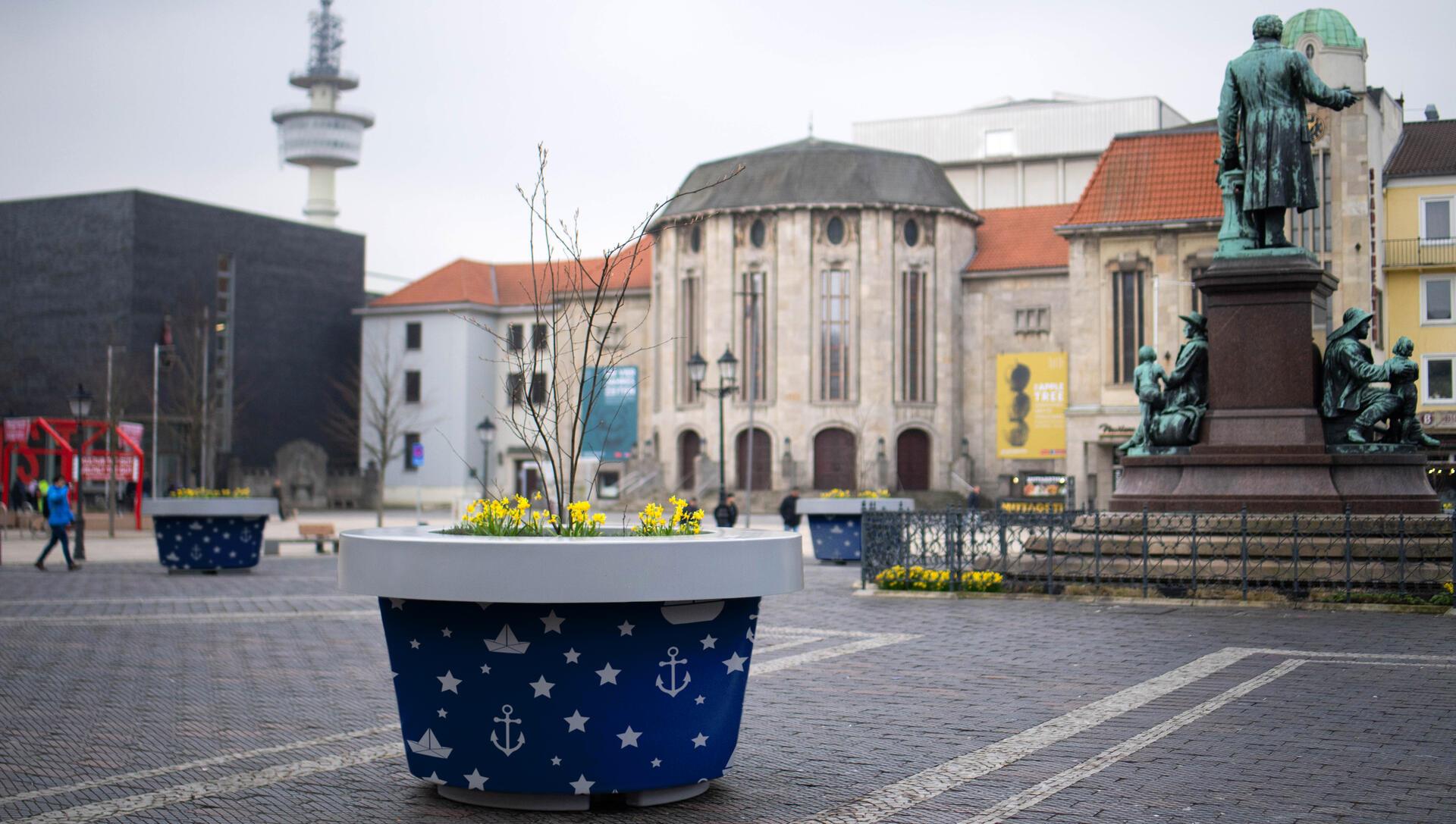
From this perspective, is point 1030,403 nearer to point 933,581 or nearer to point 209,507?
point 209,507

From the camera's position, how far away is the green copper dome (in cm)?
5044

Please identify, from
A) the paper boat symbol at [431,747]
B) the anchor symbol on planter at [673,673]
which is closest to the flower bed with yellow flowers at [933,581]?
the anchor symbol on planter at [673,673]

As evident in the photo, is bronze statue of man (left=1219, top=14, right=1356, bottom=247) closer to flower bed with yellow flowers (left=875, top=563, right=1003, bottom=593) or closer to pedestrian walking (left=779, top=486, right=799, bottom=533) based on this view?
flower bed with yellow flowers (left=875, top=563, right=1003, bottom=593)

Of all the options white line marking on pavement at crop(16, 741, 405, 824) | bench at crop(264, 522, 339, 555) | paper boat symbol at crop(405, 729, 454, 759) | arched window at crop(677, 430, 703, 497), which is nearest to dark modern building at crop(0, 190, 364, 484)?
arched window at crop(677, 430, 703, 497)

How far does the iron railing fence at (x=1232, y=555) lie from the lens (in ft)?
48.8

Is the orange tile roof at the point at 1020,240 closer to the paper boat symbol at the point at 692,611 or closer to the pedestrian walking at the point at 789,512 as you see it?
the pedestrian walking at the point at 789,512

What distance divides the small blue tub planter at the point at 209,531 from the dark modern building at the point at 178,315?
4111 centimetres

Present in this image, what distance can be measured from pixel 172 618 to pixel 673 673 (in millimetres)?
10945

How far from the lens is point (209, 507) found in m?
23.0

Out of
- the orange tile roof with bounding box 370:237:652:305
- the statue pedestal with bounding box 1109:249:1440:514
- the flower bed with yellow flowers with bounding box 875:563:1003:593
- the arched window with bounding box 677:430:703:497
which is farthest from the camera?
the orange tile roof with bounding box 370:237:652:305

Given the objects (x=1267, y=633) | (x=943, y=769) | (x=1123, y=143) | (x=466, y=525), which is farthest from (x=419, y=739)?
(x=1123, y=143)

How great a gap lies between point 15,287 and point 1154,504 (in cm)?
7007

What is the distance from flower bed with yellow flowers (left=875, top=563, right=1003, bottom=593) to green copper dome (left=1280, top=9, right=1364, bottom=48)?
3868 cm

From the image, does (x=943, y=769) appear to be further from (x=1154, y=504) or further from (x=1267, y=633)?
(x=1154, y=504)
